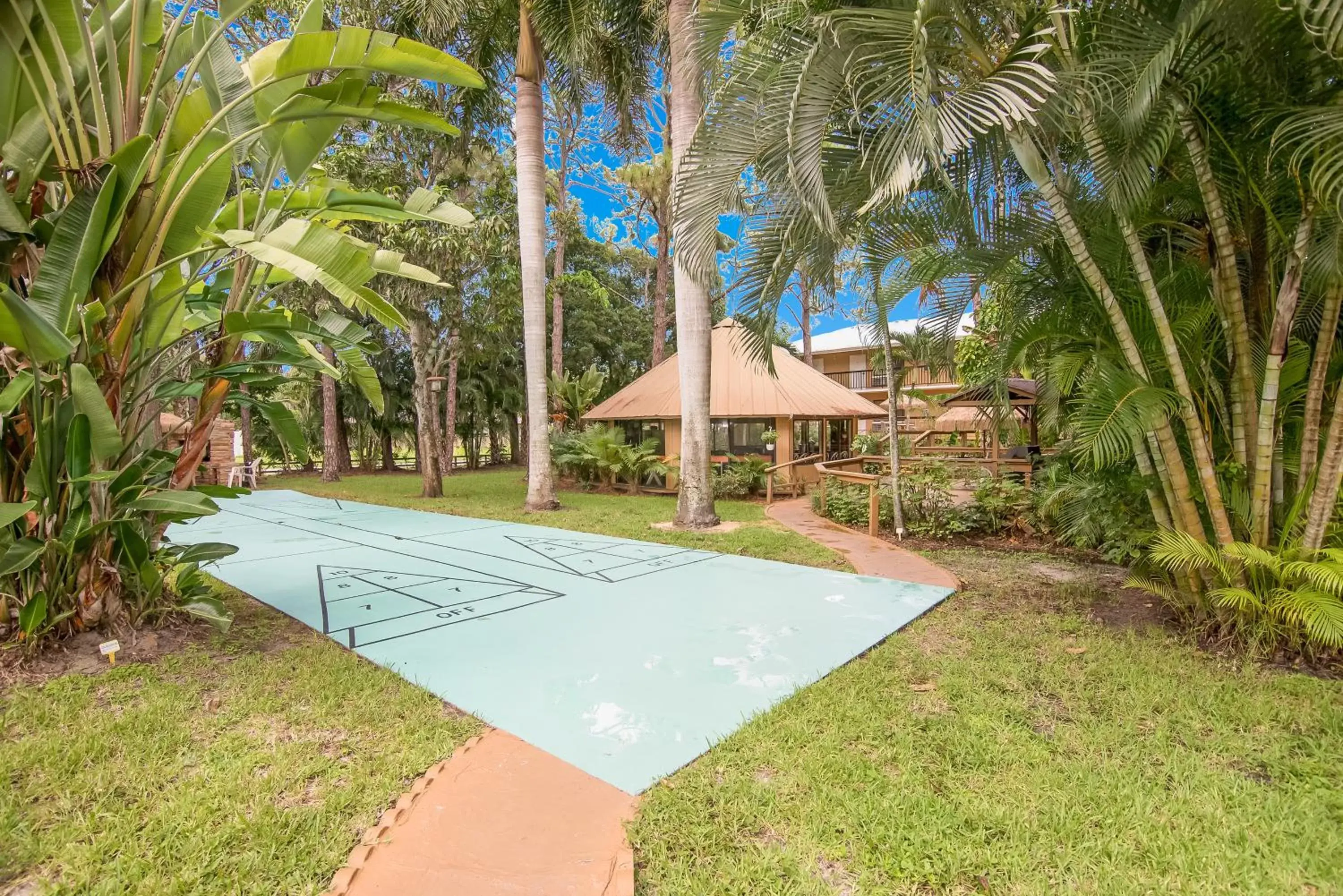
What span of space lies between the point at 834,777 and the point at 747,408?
13.2 metres

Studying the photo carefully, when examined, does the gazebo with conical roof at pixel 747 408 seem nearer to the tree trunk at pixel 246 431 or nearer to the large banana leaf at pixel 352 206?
the large banana leaf at pixel 352 206

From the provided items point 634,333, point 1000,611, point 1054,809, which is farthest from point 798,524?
point 634,333

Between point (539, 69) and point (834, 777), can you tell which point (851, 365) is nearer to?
point (539, 69)

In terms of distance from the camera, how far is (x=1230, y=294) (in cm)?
423

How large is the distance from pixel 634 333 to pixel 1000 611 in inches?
945

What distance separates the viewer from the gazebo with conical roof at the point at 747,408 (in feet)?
51.5

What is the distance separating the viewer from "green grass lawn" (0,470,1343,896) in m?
2.27

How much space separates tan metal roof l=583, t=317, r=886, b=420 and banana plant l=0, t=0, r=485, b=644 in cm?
1084

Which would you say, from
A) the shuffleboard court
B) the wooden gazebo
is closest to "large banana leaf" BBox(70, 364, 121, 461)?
the shuffleboard court

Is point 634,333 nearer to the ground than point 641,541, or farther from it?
farther from it

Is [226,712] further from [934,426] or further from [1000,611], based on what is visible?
[934,426]

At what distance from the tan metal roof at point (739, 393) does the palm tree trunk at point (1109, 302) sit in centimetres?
1033

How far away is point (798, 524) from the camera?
34.2 ft

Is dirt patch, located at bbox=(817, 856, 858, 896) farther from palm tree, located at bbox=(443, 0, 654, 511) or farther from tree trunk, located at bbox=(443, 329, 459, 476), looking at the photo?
tree trunk, located at bbox=(443, 329, 459, 476)
